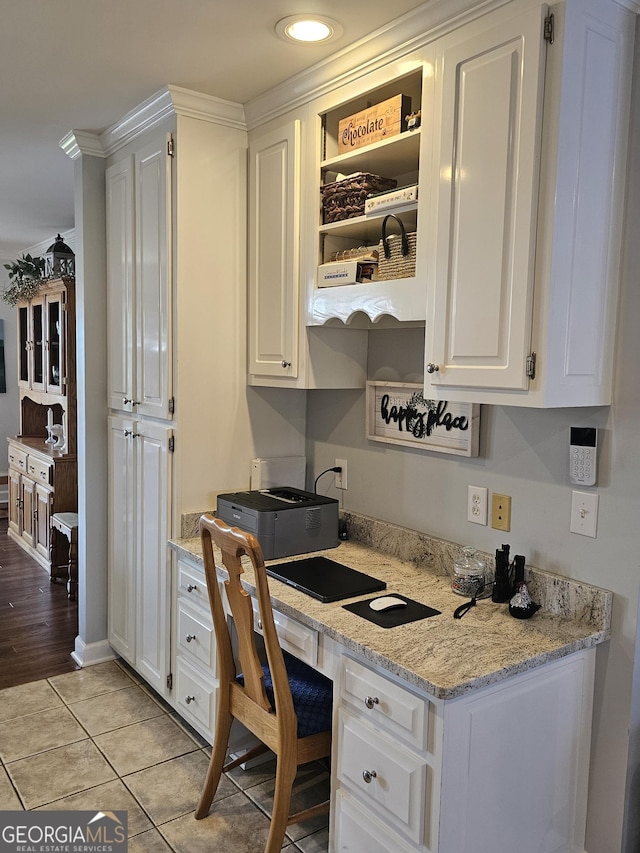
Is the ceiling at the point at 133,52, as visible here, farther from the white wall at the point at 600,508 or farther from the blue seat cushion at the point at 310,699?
the blue seat cushion at the point at 310,699

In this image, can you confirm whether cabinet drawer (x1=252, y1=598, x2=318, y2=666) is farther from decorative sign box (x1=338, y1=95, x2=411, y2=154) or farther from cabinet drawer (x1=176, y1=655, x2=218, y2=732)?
decorative sign box (x1=338, y1=95, x2=411, y2=154)

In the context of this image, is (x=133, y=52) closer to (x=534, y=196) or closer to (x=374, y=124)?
(x=374, y=124)

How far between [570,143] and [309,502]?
1458 mm

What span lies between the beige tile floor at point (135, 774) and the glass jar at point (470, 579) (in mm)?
889

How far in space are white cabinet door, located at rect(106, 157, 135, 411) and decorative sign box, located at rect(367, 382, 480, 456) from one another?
1095mm

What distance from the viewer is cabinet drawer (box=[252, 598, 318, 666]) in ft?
6.32

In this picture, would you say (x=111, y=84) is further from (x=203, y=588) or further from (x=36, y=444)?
(x=36, y=444)

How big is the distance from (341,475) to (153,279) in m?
1.08

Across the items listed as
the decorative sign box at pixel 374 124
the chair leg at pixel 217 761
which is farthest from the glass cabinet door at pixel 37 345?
the chair leg at pixel 217 761

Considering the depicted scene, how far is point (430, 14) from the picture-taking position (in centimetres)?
191

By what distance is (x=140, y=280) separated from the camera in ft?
9.34

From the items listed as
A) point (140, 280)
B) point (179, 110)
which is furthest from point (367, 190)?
point (140, 280)

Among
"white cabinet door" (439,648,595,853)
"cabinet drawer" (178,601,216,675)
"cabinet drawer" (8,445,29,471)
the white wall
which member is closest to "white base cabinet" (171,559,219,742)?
"cabinet drawer" (178,601,216,675)

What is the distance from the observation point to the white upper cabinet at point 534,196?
1634 millimetres
